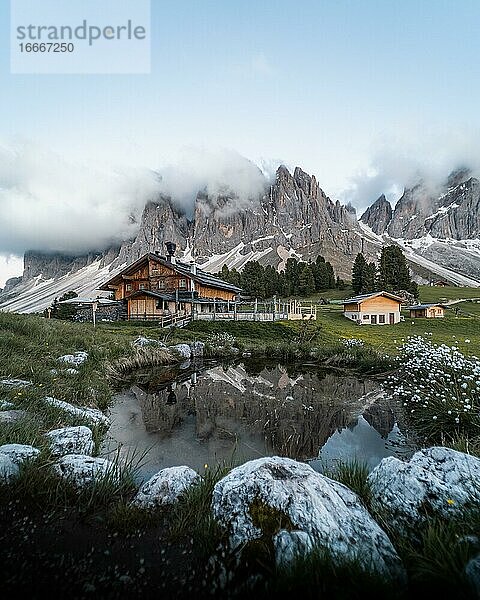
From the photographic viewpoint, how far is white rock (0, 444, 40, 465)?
13.4 feet

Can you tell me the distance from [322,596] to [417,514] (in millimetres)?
1897

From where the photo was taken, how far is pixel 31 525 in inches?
123

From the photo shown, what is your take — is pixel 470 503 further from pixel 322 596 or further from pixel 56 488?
pixel 56 488

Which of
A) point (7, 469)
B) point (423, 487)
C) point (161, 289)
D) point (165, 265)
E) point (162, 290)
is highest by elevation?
point (165, 265)

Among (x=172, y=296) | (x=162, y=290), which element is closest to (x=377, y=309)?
(x=172, y=296)

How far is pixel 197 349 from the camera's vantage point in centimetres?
2175

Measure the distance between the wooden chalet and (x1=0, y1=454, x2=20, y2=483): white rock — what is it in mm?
34084

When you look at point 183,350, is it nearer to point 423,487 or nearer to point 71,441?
point 71,441

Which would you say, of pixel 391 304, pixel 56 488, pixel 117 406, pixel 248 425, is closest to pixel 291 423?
pixel 248 425

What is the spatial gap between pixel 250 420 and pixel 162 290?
3622 centimetres

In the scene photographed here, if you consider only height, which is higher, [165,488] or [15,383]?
[15,383]

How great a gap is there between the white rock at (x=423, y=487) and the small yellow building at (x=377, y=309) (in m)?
36.8

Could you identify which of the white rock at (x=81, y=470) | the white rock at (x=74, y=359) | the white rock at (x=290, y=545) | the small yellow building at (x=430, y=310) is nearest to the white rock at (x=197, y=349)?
the white rock at (x=74, y=359)

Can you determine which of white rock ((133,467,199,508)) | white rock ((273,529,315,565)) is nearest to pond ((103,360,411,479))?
white rock ((133,467,199,508))
